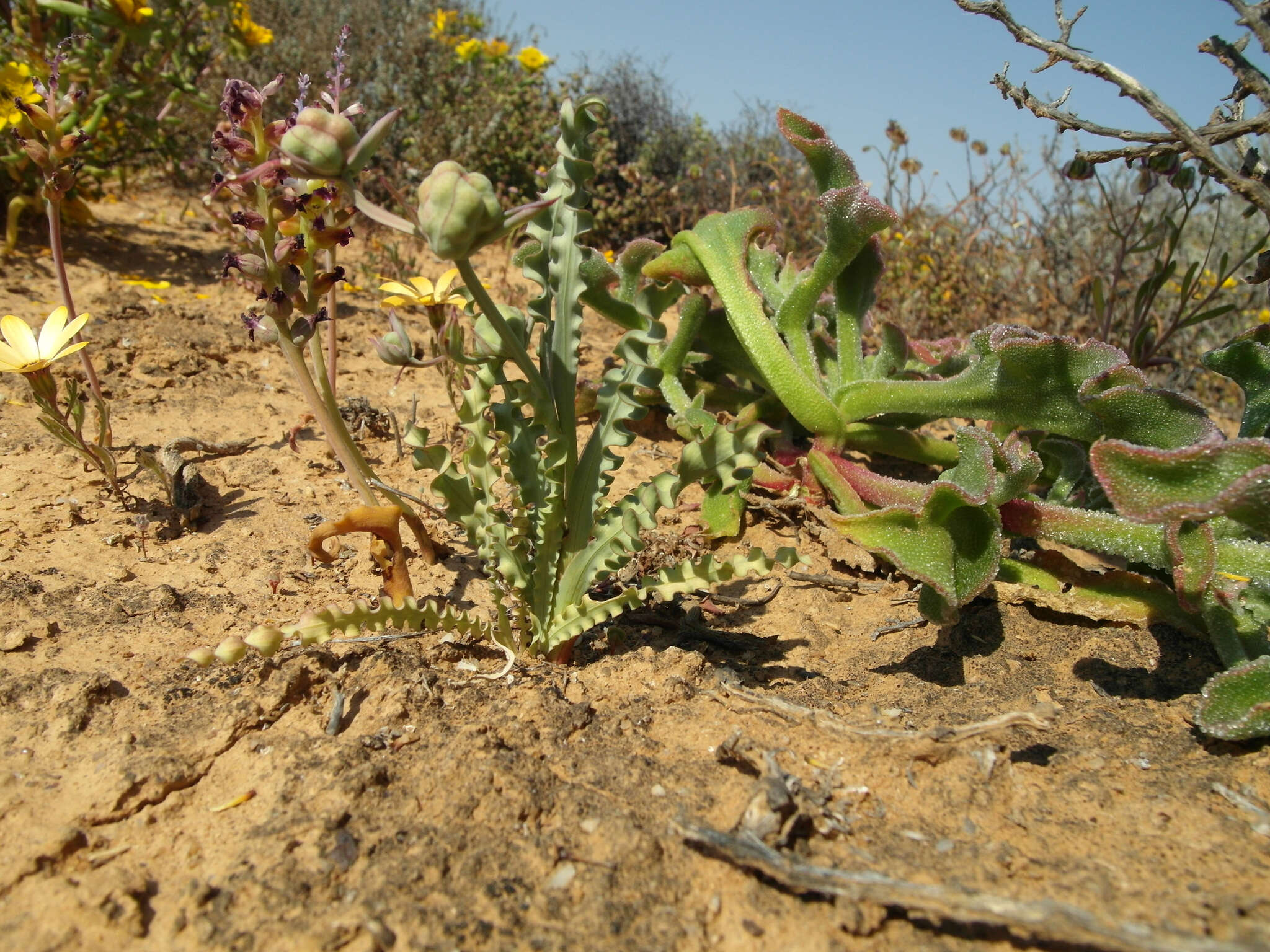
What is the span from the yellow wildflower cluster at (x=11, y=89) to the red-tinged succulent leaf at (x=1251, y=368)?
12.9ft

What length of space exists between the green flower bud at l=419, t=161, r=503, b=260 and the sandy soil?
84 centimetres

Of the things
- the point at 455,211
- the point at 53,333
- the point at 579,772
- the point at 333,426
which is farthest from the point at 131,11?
the point at 579,772

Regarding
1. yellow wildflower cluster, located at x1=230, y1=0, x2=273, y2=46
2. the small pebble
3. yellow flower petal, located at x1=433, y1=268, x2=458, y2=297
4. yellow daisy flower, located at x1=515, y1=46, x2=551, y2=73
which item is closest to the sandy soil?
the small pebble

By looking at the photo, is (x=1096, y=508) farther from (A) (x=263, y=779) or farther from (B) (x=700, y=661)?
(A) (x=263, y=779)

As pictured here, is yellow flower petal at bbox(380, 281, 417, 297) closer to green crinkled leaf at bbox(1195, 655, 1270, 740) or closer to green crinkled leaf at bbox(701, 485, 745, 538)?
green crinkled leaf at bbox(701, 485, 745, 538)

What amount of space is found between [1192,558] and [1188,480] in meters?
0.22

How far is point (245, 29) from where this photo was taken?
5.02m

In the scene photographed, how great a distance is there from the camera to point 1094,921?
108 cm

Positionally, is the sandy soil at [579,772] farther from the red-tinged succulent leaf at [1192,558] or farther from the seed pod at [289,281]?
the seed pod at [289,281]

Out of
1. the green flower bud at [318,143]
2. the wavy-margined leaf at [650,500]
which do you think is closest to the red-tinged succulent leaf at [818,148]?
the wavy-margined leaf at [650,500]

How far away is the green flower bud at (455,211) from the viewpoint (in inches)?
49.8

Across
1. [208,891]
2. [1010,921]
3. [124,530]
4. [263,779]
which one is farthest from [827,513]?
[124,530]

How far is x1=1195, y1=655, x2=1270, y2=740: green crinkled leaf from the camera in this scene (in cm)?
149

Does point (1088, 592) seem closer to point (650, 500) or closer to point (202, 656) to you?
point (650, 500)
